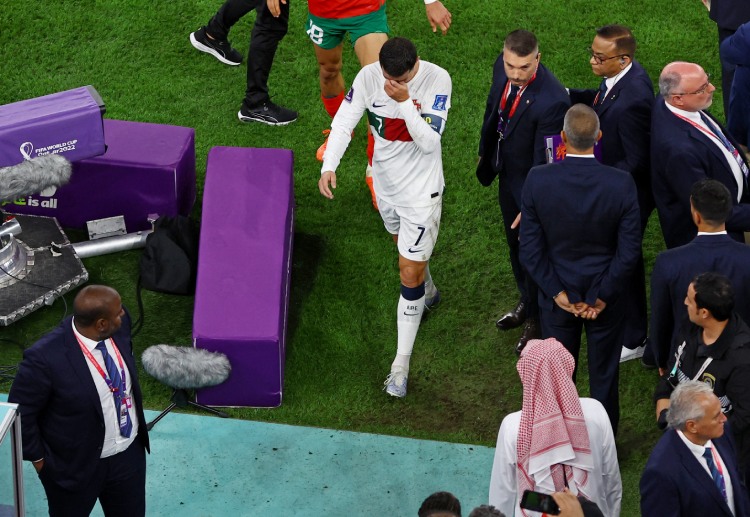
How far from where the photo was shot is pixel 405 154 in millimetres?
6016

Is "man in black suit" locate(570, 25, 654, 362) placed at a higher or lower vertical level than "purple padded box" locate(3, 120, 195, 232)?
higher

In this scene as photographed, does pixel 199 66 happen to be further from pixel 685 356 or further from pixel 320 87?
pixel 685 356

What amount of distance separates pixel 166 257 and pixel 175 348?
0.87 meters

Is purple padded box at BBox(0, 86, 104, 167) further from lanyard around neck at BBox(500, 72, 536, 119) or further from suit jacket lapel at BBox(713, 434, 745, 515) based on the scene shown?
suit jacket lapel at BBox(713, 434, 745, 515)

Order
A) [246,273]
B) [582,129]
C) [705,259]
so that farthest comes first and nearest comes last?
1. [246,273]
2. [582,129]
3. [705,259]

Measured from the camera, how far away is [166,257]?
6.73 m

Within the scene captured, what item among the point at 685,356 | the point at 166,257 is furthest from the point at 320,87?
the point at 685,356

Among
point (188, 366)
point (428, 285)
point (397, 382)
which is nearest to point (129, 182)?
point (188, 366)

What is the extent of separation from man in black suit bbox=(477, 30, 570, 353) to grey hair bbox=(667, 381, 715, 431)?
192cm

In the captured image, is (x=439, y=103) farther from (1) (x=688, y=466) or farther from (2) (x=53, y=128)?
(1) (x=688, y=466)

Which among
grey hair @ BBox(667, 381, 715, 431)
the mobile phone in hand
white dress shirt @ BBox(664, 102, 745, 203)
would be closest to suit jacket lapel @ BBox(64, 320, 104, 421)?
the mobile phone in hand

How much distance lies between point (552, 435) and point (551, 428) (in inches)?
1.0

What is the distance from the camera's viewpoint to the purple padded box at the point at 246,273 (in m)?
6.00

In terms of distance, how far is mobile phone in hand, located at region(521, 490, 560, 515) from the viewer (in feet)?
12.3
